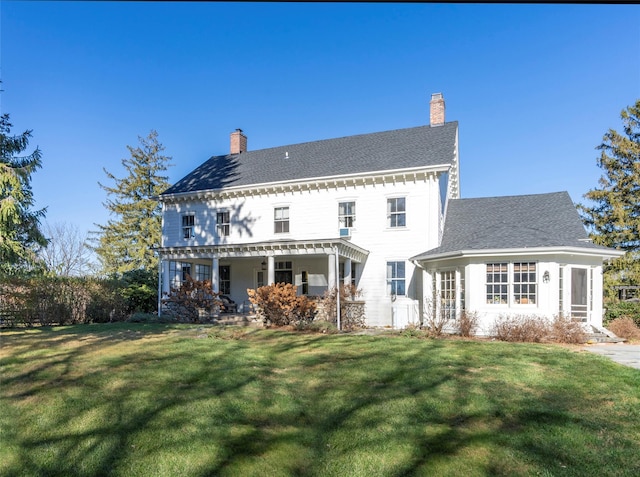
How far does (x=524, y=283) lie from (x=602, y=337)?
288 cm

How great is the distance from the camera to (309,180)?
20375mm

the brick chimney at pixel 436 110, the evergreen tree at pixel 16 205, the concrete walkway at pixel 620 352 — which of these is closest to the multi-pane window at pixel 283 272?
the evergreen tree at pixel 16 205

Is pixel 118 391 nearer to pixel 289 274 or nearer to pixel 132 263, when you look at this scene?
pixel 289 274

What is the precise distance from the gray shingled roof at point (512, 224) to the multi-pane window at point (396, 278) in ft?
5.21

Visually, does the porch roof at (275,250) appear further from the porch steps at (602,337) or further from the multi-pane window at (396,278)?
the porch steps at (602,337)

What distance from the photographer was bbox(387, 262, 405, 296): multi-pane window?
18.9 metres

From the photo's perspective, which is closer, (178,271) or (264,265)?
(264,265)

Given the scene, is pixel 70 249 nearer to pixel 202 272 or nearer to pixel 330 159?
pixel 202 272

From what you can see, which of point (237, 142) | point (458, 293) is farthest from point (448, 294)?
point (237, 142)

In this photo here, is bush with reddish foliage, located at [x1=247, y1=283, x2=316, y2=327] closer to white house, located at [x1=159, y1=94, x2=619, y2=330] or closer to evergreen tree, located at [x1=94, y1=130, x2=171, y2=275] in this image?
white house, located at [x1=159, y1=94, x2=619, y2=330]

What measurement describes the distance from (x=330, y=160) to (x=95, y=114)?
12.7 m

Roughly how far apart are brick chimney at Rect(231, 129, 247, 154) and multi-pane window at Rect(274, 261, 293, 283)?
9.03 meters

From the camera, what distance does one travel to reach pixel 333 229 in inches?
796

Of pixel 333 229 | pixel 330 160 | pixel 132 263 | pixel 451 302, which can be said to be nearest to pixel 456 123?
pixel 330 160
